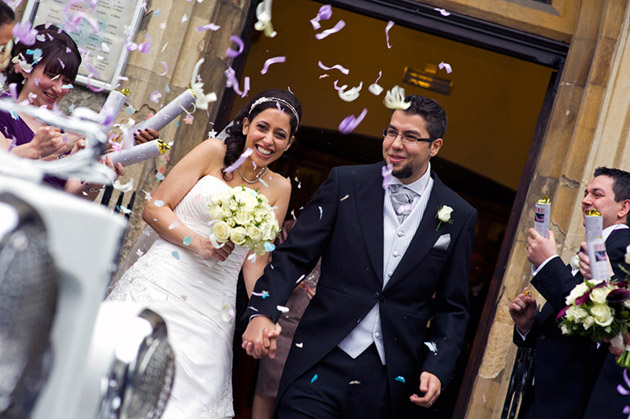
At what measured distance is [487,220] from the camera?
941 cm

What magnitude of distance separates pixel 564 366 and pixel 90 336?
9.36 feet

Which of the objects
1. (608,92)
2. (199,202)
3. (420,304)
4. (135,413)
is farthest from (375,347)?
(608,92)

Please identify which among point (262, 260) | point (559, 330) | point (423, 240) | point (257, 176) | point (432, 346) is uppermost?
point (257, 176)

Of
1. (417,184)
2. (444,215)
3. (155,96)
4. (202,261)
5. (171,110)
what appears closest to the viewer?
(444,215)

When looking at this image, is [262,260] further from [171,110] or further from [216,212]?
[171,110]

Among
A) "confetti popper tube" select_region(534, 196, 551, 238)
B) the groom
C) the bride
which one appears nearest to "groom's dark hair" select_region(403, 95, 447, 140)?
the groom

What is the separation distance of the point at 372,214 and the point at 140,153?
115cm

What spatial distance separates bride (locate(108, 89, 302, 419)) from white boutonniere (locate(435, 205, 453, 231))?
0.85m

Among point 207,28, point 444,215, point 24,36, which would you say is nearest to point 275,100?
point 444,215

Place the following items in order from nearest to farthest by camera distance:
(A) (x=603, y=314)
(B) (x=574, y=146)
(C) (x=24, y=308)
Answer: (C) (x=24, y=308) → (A) (x=603, y=314) → (B) (x=574, y=146)

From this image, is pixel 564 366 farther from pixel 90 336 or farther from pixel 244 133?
pixel 90 336

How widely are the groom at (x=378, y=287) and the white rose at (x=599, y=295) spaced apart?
2.18ft

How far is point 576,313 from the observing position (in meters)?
3.37

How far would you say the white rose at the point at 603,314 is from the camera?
10.8ft
